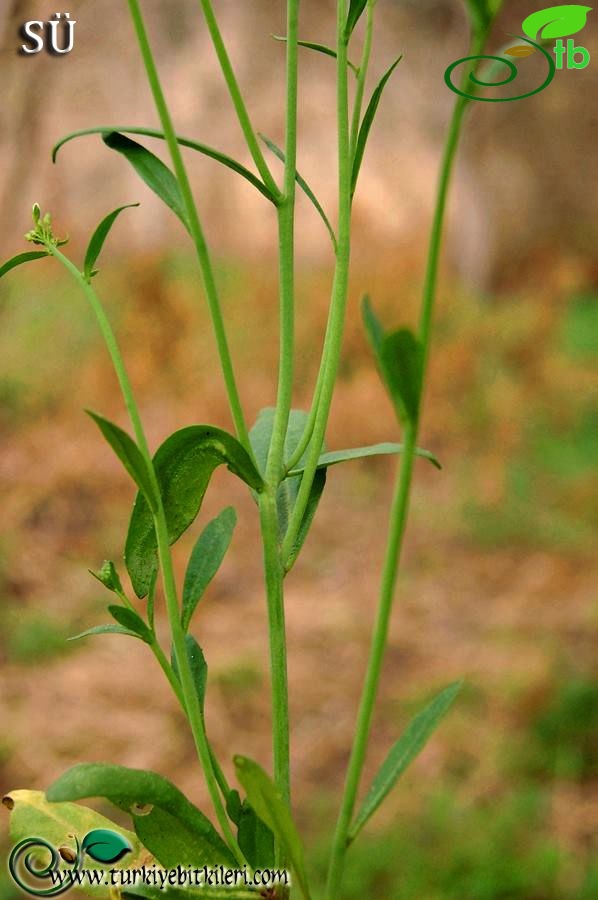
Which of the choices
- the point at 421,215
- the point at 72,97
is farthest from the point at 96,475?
the point at 72,97

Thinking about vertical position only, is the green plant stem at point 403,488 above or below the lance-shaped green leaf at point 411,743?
above

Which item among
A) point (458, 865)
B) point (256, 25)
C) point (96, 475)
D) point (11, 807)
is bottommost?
point (458, 865)

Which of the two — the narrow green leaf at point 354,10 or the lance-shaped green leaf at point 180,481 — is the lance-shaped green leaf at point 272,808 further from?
the narrow green leaf at point 354,10

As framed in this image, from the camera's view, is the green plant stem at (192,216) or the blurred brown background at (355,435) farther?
the blurred brown background at (355,435)

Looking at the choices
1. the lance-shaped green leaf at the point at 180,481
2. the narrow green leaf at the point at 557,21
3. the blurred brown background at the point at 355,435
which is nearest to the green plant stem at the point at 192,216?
the lance-shaped green leaf at the point at 180,481

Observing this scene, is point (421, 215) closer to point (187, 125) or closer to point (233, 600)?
point (187, 125)

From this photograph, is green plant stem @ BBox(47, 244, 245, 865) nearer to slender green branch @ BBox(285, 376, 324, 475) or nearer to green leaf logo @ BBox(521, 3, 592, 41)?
slender green branch @ BBox(285, 376, 324, 475)
